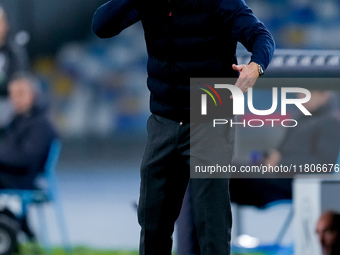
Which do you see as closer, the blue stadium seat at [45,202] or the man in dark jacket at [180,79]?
the man in dark jacket at [180,79]

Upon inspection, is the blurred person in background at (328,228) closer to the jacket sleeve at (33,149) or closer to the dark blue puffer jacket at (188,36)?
the dark blue puffer jacket at (188,36)

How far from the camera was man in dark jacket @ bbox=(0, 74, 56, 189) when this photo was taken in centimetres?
374

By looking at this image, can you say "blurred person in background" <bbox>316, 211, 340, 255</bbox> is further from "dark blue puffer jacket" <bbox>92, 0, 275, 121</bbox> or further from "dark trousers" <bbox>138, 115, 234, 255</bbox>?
"dark blue puffer jacket" <bbox>92, 0, 275, 121</bbox>

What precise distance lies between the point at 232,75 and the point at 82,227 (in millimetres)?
1898

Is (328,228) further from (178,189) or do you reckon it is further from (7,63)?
(7,63)

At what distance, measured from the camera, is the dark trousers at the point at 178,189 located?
2.09 metres

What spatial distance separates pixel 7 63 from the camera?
3760 millimetres

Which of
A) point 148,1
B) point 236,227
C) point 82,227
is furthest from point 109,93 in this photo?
point 148,1

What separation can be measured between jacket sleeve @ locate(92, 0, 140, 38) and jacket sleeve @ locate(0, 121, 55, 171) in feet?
5.51

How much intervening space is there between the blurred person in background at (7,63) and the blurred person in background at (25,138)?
0.10 feet

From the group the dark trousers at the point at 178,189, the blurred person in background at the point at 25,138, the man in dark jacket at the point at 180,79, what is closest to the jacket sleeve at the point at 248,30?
the man in dark jacket at the point at 180,79

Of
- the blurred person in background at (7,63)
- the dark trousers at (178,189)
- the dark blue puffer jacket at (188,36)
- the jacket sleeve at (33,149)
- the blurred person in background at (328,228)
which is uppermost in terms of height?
the blurred person in background at (7,63)

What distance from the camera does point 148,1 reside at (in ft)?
7.09

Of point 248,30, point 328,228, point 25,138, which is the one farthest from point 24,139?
point 248,30
